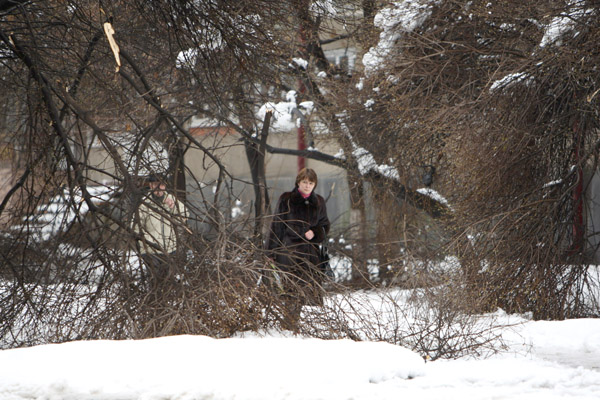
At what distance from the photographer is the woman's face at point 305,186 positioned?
27.2ft

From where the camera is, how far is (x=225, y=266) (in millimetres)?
6688

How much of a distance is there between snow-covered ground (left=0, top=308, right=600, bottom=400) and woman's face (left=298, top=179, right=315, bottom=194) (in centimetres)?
285

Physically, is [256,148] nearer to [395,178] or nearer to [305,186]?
[305,186]

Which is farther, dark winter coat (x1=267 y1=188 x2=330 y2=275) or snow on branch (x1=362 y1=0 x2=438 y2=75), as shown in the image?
snow on branch (x1=362 y1=0 x2=438 y2=75)

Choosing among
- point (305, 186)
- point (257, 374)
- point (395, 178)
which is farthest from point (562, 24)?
point (257, 374)

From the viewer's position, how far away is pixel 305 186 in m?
8.30

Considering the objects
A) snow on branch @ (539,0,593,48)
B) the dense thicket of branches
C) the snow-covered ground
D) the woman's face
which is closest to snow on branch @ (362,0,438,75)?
the dense thicket of branches

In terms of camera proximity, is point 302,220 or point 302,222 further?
point 302,220

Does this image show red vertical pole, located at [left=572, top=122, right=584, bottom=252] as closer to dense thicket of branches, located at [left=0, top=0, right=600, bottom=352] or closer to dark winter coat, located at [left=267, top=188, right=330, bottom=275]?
dense thicket of branches, located at [left=0, top=0, right=600, bottom=352]

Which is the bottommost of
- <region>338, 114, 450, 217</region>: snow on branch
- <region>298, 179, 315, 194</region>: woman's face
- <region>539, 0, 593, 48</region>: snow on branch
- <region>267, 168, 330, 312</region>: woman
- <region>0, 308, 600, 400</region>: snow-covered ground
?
<region>0, 308, 600, 400</region>: snow-covered ground

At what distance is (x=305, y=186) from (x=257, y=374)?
3.66 m

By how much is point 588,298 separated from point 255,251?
4300 mm

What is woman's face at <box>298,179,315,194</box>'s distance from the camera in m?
8.30

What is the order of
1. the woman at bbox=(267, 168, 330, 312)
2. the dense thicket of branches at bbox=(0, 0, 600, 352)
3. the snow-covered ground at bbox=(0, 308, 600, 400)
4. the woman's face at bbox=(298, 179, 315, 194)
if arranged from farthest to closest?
the woman's face at bbox=(298, 179, 315, 194)
the woman at bbox=(267, 168, 330, 312)
the dense thicket of branches at bbox=(0, 0, 600, 352)
the snow-covered ground at bbox=(0, 308, 600, 400)
